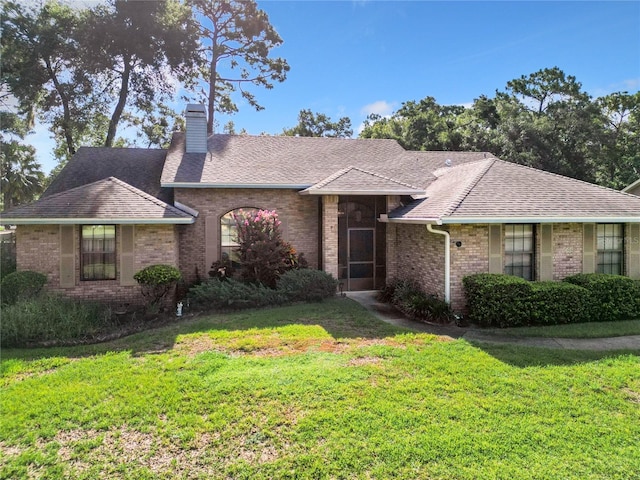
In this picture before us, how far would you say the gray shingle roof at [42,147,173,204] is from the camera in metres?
14.1

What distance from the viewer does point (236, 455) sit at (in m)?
4.20

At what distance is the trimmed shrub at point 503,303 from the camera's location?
9.10 m

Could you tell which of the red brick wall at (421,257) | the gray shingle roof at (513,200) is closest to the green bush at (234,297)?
the red brick wall at (421,257)

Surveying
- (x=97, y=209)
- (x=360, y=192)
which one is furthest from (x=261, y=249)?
(x=97, y=209)

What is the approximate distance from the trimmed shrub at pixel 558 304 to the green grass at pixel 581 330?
226 millimetres

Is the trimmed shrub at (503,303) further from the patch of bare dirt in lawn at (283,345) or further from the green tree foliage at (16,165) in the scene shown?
the green tree foliage at (16,165)

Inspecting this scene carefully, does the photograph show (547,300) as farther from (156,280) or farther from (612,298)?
(156,280)

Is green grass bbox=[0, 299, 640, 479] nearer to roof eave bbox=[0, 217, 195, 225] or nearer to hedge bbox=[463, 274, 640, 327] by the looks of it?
hedge bbox=[463, 274, 640, 327]

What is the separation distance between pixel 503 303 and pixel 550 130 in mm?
24700

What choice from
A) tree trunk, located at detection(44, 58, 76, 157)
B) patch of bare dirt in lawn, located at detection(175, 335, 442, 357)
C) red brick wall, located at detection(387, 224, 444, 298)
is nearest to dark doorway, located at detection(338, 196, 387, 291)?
red brick wall, located at detection(387, 224, 444, 298)

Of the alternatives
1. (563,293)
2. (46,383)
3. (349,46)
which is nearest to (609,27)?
(349,46)

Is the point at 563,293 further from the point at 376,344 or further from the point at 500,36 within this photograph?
the point at 500,36

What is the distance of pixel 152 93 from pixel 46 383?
80.9ft

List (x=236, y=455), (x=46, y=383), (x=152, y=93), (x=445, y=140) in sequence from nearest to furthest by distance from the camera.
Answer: (x=236, y=455) < (x=46, y=383) < (x=152, y=93) < (x=445, y=140)
